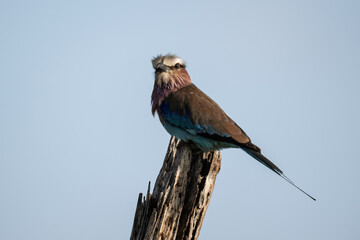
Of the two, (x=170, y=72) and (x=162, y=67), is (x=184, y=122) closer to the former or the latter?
(x=170, y=72)

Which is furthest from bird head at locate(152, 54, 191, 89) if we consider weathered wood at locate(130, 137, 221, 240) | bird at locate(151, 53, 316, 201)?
weathered wood at locate(130, 137, 221, 240)

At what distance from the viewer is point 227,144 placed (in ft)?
20.3

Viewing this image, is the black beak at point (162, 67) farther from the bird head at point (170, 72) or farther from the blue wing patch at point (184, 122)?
the blue wing patch at point (184, 122)

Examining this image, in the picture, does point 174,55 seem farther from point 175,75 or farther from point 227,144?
point 227,144

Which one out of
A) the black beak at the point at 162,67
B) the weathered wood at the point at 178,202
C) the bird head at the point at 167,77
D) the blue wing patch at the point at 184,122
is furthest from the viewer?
the black beak at the point at 162,67

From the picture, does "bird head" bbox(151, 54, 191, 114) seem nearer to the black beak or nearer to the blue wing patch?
the black beak

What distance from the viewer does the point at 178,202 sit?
507 cm

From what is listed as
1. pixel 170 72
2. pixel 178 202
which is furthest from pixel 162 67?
pixel 178 202

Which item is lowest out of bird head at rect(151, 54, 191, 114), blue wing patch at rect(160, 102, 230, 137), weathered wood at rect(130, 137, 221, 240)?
weathered wood at rect(130, 137, 221, 240)

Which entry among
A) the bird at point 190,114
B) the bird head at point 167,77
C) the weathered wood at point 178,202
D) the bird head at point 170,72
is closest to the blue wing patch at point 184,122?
the bird at point 190,114

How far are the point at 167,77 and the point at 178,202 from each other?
2.60m

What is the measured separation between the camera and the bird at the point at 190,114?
6.14 m

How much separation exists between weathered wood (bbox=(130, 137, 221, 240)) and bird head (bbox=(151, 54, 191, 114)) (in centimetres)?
190

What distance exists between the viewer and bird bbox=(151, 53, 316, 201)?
6136mm
